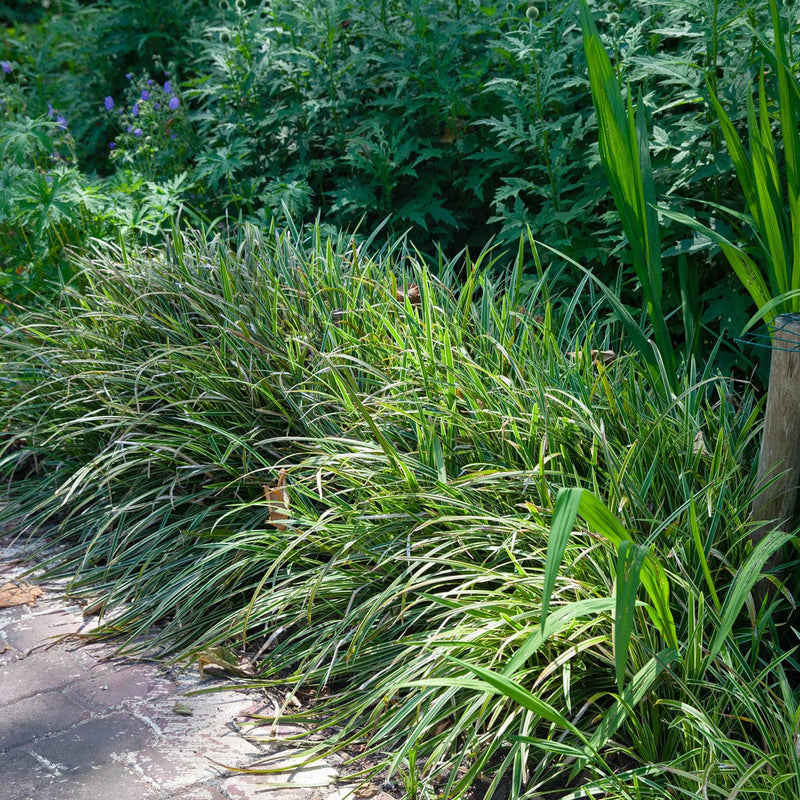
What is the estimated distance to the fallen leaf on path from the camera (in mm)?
2836

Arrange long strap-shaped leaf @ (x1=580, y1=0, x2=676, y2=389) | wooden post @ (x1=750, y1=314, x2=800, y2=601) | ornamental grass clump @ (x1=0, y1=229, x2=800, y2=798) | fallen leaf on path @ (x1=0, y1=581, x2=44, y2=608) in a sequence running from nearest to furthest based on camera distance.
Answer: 1. ornamental grass clump @ (x1=0, y1=229, x2=800, y2=798)
2. wooden post @ (x1=750, y1=314, x2=800, y2=601)
3. long strap-shaped leaf @ (x1=580, y1=0, x2=676, y2=389)
4. fallen leaf on path @ (x1=0, y1=581, x2=44, y2=608)

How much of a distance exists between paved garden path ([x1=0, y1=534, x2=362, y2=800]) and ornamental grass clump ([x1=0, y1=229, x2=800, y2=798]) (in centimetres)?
9

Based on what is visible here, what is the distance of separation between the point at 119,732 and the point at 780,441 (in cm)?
174

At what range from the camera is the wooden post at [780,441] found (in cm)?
191

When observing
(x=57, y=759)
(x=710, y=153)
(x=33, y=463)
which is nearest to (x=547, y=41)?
(x=710, y=153)

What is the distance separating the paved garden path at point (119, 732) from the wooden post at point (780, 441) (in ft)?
3.80

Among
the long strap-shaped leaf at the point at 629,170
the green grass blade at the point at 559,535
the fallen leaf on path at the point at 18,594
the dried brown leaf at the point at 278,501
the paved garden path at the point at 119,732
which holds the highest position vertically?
the long strap-shaped leaf at the point at 629,170

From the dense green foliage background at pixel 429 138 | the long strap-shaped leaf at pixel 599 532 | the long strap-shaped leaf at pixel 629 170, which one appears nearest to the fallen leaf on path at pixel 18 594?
the dense green foliage background at pixel 429 138

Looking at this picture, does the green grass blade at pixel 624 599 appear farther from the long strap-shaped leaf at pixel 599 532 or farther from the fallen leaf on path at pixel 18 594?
the fallen leaf on path at pixel 18 594

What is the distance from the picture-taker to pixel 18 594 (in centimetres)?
288

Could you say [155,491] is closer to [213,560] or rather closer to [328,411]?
[213,560]

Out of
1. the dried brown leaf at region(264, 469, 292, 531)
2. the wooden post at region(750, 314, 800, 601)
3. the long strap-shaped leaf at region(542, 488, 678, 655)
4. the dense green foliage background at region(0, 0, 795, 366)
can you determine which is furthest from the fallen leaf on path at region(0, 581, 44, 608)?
the wooden post at region(750, 314, 800, 601)

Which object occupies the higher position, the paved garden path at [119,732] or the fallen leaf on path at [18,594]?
the fallen leaf on path at [18,594]

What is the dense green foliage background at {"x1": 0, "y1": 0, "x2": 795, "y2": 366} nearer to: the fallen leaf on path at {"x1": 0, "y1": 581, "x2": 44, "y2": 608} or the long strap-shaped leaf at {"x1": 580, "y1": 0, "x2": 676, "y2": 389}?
the long strap-shaped leaf at {"x1": 580, "y1": 0, "x2": 676, "y2": 389}
